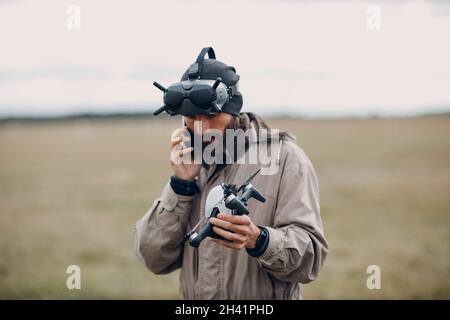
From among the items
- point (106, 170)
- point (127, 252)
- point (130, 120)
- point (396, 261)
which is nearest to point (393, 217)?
point (396, 261)

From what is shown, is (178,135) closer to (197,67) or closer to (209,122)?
(209,122)

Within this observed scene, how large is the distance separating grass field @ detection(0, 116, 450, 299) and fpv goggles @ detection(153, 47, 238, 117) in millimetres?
6472

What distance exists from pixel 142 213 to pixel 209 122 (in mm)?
14195

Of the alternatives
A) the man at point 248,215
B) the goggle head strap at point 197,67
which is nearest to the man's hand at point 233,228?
the man at point 248,215

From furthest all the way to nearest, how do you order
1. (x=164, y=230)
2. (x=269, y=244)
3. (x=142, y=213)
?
(x=142, y=213) → (x=164, y=230) → (x=269, y=244)

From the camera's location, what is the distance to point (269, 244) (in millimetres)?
3256

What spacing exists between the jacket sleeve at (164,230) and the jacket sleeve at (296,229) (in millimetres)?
639

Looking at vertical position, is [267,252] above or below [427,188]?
above

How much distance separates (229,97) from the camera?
Answer: 3.61 m

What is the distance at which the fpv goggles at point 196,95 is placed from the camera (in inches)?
135

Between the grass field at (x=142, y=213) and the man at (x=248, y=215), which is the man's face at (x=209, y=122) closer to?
the man at (x=248, y=215)

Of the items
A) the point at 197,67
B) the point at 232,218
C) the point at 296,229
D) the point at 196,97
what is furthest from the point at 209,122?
the point at 296,229
